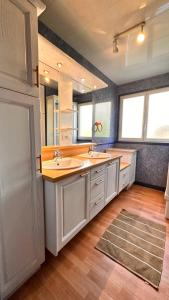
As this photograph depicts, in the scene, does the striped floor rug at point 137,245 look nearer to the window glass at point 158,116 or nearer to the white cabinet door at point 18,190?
the white cabinet door at point 18,190

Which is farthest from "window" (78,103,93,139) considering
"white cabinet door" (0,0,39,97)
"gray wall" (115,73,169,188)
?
"white cabinet door" (0,0,39,97)

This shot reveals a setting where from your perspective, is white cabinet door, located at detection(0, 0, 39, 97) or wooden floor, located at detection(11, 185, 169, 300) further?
wooden floor, located at detection(11, 185, 169, 300)

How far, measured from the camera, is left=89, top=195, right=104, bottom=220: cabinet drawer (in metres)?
1.65

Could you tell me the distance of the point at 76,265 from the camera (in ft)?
4.12

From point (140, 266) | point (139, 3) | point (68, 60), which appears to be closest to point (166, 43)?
point (139, 3)

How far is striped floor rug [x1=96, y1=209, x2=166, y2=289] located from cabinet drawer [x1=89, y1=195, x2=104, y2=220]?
0.26 metres

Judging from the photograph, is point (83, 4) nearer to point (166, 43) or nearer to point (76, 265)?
point (166, 43)

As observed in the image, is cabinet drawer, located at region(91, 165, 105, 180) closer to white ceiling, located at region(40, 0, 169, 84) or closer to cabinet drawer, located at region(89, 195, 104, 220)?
cabinet drawer, located at region(89, 195, 104, 220)

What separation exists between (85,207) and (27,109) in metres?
1.19

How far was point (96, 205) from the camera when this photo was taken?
1744 millimetres

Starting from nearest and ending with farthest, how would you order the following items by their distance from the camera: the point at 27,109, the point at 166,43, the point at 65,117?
the point at 27,109, the point at 166,43, the point at 65,117

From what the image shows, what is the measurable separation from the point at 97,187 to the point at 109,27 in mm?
1876

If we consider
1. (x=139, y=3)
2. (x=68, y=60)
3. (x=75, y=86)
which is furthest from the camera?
(x=75, y=86)

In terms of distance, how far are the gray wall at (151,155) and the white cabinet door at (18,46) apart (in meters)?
2.60
